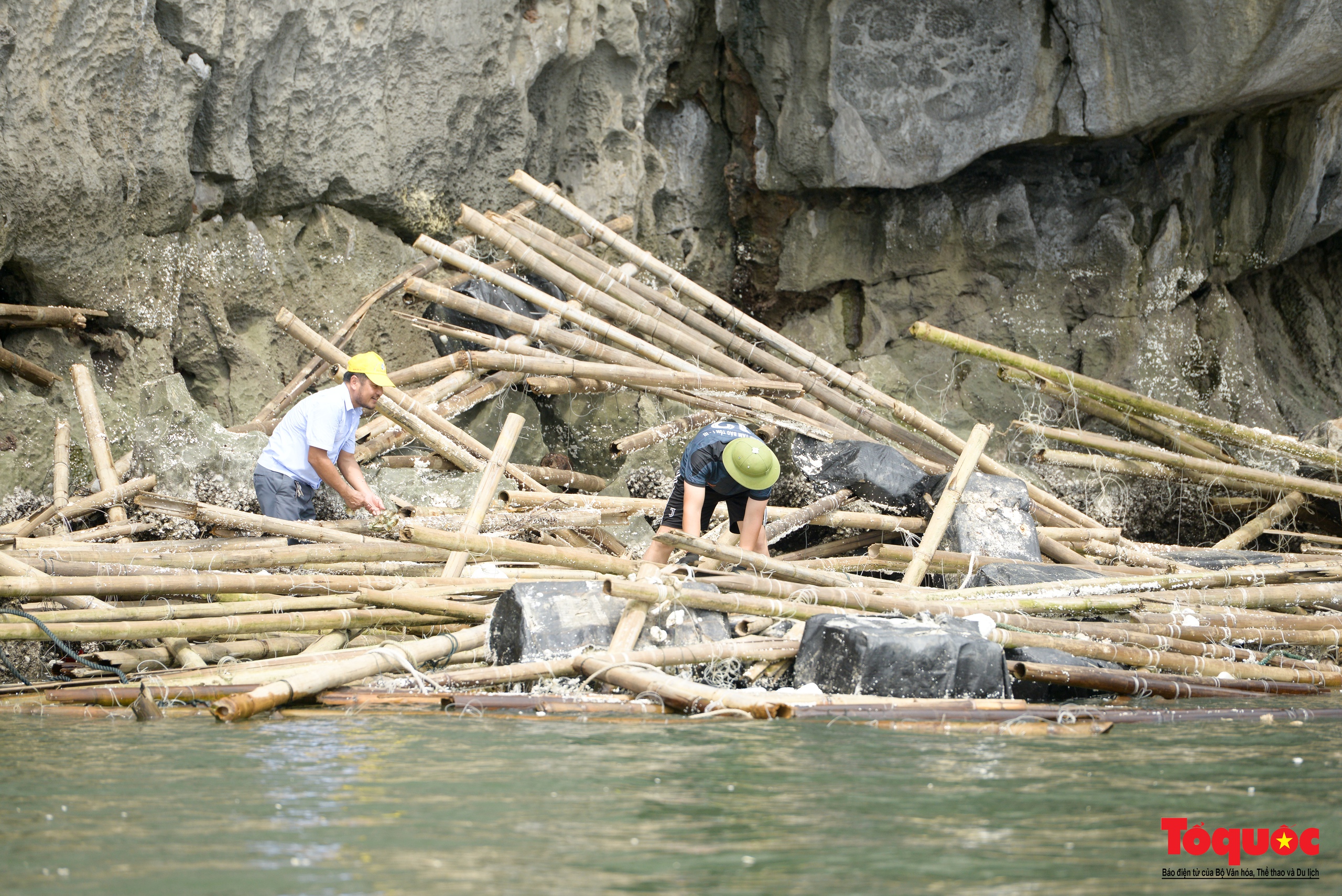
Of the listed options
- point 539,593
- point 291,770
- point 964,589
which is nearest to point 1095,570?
point 964,589

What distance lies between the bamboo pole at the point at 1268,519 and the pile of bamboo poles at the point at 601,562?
0.09 feet

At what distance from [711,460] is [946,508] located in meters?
1.47

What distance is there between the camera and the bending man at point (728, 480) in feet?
20.3

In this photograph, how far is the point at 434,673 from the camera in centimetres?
518

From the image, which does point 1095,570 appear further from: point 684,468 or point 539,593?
point 539,593

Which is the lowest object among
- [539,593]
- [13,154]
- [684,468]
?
[539,593]

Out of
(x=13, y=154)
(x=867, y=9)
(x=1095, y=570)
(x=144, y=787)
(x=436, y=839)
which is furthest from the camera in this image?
(x=867, y=9)

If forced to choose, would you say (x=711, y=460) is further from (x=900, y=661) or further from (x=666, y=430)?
(x=666, y=430)

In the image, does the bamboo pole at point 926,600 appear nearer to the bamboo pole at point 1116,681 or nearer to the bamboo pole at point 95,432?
the bamboo pole at point 1116,681

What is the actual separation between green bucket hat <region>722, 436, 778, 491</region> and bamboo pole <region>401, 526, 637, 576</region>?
0.72 m

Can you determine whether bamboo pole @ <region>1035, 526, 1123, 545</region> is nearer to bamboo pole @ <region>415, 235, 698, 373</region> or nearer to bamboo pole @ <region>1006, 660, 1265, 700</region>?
bamboo pole @ <region>1006, 660, 1265, 700</region>

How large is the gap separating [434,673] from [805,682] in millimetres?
1606

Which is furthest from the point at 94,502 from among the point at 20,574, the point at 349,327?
the point at 349,327

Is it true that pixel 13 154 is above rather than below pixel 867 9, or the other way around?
below
